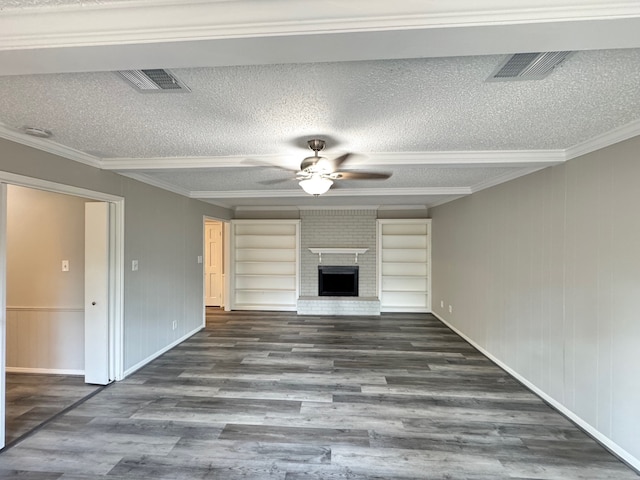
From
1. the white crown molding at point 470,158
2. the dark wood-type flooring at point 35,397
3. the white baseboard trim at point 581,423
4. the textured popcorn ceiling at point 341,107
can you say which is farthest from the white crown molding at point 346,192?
the dark wood-type flooring at point 35,397

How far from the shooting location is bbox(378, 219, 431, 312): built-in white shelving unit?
6652 millimetres

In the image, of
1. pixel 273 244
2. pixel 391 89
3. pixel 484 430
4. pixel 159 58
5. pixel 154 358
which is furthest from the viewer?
pixel 273 244

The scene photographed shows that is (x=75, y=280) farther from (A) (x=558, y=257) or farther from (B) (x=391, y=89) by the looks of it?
(A) (x=558, y=257)

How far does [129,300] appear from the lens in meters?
3.52

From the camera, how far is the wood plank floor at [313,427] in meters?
2.06

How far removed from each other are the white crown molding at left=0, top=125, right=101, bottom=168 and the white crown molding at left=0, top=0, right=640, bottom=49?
1497mm

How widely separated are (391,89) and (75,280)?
154 inches

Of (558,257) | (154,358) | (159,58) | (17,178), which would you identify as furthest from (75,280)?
(558,257)

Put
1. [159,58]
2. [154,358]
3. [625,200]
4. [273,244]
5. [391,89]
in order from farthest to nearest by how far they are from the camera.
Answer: [273,244] < [154,358] < [625,200] < [391,89] < [159,58]

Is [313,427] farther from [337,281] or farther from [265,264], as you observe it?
[265,264]

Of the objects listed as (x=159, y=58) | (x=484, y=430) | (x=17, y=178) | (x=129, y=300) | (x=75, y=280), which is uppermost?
(x=159, y=58)

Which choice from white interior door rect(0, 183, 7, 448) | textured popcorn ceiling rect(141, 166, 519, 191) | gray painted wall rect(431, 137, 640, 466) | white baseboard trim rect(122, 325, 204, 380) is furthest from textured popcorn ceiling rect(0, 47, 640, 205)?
white baseboard trim rect(122, 325, 204, 380)

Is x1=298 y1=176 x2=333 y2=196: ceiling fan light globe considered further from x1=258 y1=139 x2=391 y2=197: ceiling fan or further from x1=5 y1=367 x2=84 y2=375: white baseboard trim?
x1=5 y1=367 x2=84 y2=375: white baseboard trim

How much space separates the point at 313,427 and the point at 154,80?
268 cm
